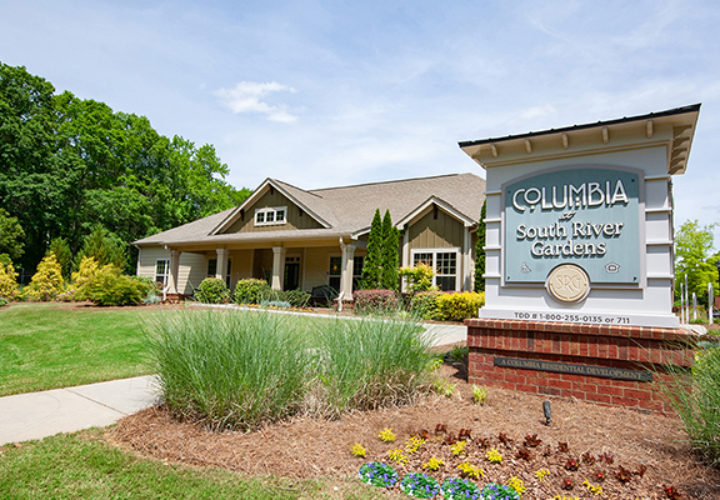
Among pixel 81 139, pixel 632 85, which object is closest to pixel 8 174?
pixel 81 139

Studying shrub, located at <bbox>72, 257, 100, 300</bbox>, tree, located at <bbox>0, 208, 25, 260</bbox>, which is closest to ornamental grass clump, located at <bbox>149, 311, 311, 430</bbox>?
shrub, located at <bbox>72, 257, 100, 300</bbox>

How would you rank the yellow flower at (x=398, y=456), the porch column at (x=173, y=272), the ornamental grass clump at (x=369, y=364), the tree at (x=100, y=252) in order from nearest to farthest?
the yellow flower at (x=398, y=456) → the ornamental grass clump at (x=369, y=364) → the porch column at (x=173, y=272) → the tree at (x=100, y=252)

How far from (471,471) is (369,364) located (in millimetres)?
1654

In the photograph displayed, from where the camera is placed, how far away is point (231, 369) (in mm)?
3918

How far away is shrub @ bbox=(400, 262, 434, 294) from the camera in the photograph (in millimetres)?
16016

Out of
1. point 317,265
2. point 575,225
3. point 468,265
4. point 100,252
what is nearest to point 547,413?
point 575,225

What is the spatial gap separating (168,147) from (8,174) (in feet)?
37.6

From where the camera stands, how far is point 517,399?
4891mm

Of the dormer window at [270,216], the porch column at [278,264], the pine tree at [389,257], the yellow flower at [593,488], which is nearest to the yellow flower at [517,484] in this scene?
the yellow flower at [593,488]

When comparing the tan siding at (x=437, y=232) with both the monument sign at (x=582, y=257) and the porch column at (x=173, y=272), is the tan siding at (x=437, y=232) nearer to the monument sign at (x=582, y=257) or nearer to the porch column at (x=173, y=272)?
the monument sign at (x=582, y=257)

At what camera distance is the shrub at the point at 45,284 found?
19.5 metres

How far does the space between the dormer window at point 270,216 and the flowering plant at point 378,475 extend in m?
17.8

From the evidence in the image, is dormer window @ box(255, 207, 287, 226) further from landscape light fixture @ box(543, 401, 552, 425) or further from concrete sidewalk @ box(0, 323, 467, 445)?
landscape light fixture @ box(543, 401, 552, 425)

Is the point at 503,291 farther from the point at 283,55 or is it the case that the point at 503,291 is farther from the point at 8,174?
the point at 8,174
